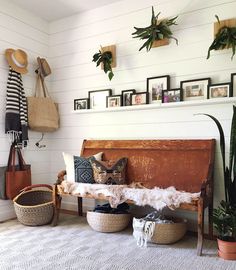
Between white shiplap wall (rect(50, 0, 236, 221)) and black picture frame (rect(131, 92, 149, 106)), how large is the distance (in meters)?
0.09

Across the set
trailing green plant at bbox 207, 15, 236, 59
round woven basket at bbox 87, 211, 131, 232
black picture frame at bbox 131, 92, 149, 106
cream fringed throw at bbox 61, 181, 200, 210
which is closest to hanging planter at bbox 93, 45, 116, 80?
black picture frame at bbox 131, 92, 149, 106

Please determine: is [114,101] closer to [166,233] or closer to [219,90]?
[219,90]

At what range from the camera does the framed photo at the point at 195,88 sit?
9.54 feet

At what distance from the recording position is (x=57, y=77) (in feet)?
13.2

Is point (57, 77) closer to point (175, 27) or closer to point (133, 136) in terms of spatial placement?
point (133, 136)

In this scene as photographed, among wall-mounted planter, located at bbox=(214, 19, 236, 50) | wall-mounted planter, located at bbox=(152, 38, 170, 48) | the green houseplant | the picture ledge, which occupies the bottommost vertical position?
the green houseplant

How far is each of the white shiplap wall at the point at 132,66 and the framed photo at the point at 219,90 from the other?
0.27 feet

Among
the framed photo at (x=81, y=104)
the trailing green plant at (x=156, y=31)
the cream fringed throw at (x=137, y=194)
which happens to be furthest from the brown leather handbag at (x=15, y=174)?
the trailing green plant at (x=156, y=31)

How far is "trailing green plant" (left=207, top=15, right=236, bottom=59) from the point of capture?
2664mm

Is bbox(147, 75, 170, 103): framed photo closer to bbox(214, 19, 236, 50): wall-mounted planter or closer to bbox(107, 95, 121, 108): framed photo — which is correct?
bbox(107, 95, 121, 108): framed photo

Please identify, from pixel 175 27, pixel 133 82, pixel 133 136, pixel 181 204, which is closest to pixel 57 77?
pixel 133 82

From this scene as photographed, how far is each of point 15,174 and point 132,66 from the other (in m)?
1.87

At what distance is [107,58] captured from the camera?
11.2 ft

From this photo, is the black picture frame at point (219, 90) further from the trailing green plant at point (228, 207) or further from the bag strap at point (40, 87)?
the bag strap at point (40, 87)
